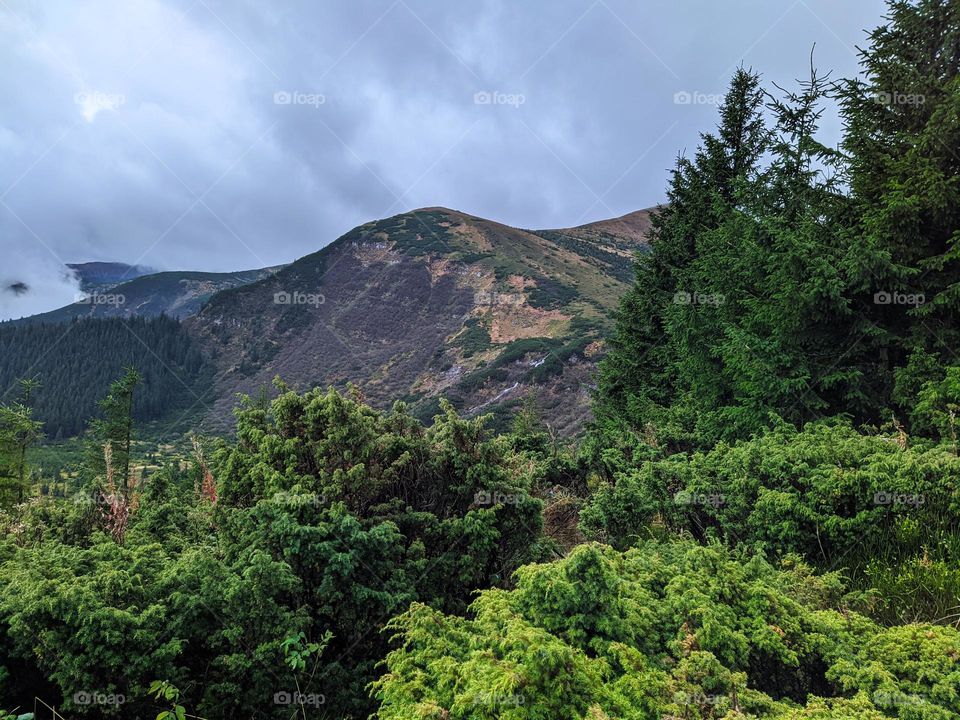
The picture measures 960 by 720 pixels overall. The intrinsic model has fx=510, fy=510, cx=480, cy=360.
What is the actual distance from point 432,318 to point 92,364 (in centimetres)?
6631

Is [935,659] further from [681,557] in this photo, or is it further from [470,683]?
[470,683]

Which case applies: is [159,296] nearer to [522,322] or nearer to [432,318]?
[432,318]

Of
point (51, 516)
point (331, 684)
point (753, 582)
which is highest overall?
point (51, 516)

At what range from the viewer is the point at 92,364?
301 feet

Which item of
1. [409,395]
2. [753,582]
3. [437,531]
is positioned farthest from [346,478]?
[409,395]

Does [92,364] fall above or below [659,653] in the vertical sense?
above

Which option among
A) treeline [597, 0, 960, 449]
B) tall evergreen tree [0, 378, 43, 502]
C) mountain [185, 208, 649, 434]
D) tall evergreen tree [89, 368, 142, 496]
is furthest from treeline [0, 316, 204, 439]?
treeline [597, 0, 960, 449]

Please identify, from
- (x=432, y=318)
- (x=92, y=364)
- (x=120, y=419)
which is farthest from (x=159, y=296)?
(x=120, y=419)

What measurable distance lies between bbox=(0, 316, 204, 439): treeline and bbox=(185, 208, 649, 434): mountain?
5531mm

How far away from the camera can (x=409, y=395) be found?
56312mm

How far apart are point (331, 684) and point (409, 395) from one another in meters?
53.0

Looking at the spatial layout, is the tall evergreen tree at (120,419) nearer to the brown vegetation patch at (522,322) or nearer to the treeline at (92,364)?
the brown vegetation patch at (522,322)

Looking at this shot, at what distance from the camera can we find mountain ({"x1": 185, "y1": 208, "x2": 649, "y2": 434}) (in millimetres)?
51344

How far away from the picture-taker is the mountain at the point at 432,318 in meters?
51.3
